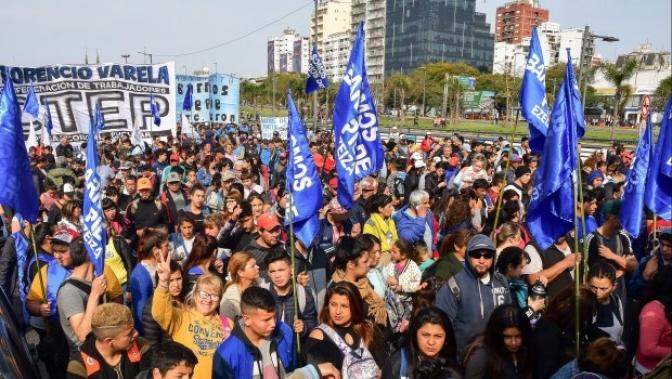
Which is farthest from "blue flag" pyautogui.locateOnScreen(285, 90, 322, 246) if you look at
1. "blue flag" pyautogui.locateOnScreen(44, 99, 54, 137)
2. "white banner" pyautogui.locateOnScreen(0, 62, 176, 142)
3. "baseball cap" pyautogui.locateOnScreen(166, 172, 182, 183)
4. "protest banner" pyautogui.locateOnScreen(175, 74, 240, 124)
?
"protest banner" pyautogui.locateOnScreen(175, 74, 240, 124)

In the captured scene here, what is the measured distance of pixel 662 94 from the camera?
4381cm

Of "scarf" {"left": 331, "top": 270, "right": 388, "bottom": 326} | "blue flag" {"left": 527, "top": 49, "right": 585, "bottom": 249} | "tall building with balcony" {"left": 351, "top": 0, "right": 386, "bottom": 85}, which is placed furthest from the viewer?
"tall building with balcony" {"left": 351, "top": 0, "right": 386, "bottom": 85}

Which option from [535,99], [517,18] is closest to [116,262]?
[535,99]

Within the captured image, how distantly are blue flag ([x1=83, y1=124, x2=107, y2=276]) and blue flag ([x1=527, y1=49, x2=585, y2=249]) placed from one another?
10.5 feet

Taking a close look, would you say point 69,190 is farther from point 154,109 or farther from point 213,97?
point 213,97

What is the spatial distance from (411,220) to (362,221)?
0.68 m

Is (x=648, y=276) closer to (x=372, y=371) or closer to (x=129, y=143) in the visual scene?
(x=372, y=371)

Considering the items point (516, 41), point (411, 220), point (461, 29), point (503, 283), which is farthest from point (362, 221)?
point (516, 41)

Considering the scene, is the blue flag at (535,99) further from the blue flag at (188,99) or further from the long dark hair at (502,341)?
the blue flag at (188,99)

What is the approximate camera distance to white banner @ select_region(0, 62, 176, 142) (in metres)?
16.5

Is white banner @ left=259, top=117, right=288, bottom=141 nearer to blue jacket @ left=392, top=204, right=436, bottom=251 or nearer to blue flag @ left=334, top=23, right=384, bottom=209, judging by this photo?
blue jacket @ left=392, top=204, right=436, bottom=251

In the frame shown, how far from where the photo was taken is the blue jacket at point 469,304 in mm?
4246

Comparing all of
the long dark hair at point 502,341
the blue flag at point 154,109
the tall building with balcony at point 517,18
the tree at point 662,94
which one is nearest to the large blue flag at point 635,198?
the long dark hair at point 502,341

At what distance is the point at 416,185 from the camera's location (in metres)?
10.7
